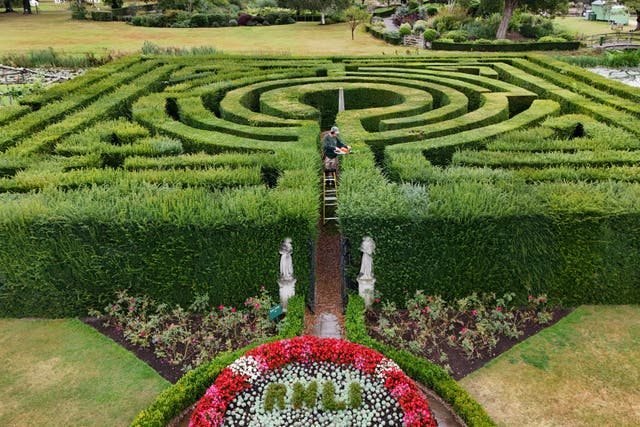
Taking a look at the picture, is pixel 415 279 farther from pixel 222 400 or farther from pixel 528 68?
pixel 528 68

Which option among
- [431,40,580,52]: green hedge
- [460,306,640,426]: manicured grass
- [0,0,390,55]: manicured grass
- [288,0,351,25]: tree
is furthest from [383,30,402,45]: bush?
[460,306,640,426]: manicured grass

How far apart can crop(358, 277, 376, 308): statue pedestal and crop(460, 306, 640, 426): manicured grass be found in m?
3.01

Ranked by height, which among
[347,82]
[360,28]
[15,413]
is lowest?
[15,413]

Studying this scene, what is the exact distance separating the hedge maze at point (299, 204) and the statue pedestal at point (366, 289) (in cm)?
30

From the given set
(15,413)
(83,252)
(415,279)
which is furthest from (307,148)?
(15,413)

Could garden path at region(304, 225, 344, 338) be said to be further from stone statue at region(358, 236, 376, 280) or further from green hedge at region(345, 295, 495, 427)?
stone statue at region(358, 236, 376, 280)

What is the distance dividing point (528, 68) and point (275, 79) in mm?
15036

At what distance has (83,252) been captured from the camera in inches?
476

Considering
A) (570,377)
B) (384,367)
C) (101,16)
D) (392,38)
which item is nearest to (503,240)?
(570,377)

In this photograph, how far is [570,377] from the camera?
10.5 metres

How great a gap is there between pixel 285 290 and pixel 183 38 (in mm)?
58423

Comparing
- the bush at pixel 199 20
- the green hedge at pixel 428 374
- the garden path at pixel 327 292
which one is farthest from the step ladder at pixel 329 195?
the bush at pixel 199 20

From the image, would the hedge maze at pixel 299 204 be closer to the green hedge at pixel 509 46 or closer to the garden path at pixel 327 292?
the garden path at pixel 327 292

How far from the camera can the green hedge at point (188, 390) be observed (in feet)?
29.7
